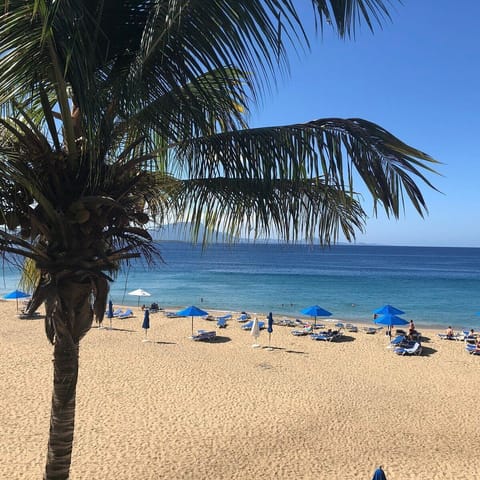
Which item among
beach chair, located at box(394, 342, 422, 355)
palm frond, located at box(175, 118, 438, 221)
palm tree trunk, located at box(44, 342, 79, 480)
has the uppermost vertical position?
palm frond, located at box(175, 118, 438, 221)

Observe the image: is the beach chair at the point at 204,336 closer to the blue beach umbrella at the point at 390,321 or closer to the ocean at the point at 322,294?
the ocean at the point at 322,294

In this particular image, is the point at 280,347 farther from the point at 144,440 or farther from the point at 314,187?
the point at 314,187

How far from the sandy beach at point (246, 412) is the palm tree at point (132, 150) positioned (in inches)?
210

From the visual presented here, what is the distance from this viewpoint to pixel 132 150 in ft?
11.7

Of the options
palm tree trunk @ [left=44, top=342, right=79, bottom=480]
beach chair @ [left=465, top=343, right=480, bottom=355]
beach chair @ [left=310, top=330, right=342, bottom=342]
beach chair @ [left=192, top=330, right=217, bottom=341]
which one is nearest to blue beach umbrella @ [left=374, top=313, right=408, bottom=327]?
beach chair @ [left=310, top=330, right=342, bottom=342]

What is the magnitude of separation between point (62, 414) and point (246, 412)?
7478 mm

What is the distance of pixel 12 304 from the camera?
2897 cm

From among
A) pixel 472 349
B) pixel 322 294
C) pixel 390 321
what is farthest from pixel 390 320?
pixel 322 294

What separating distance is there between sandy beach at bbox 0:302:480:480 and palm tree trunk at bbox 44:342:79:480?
14.5ft

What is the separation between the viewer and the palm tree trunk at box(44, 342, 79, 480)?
135 inches

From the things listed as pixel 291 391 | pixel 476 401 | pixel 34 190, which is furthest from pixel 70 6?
pixel 476 401

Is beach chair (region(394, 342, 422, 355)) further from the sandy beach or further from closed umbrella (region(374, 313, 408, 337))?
closed umbrella (region(374, 313, 408, 337))

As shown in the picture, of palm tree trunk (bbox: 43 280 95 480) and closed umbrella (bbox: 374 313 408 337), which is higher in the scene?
palm tree trunk (bbox: 43 280 95 480)

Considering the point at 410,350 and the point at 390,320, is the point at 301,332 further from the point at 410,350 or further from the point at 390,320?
the point at 410,350
